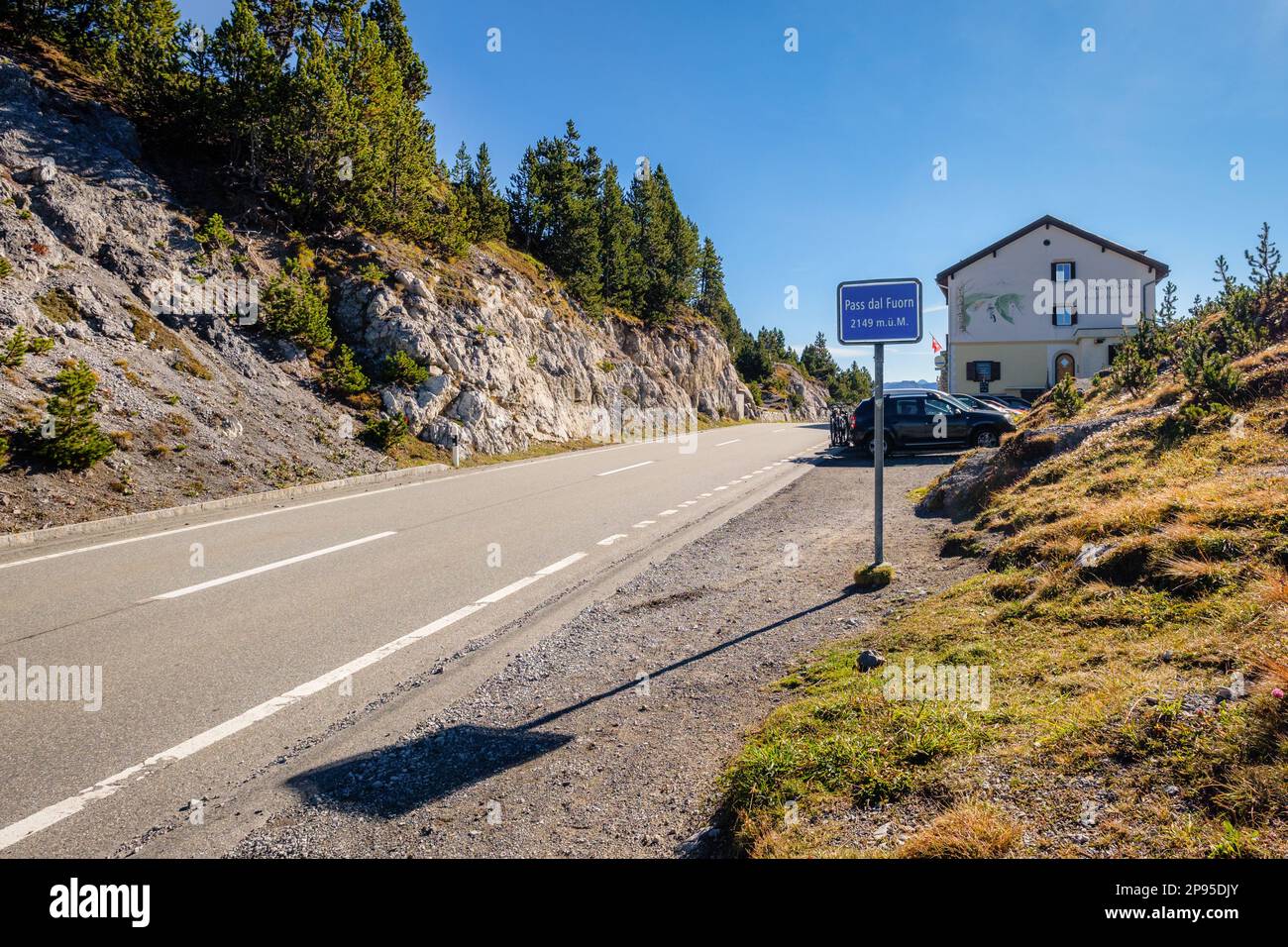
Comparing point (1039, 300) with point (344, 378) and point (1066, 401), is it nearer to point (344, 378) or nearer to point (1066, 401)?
point (1066, 401)

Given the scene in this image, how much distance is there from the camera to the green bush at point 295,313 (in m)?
20.7

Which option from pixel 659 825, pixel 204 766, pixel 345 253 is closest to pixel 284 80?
pixel 345 253

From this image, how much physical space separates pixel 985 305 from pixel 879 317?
42.1 m

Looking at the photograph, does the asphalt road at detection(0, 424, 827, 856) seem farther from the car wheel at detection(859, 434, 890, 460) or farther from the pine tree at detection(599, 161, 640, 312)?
the pine tree at detection(599, 161, 640, 312)

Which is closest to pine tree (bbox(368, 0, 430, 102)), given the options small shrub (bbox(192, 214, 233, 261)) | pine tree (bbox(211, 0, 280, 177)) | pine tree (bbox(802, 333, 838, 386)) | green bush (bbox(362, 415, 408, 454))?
pine tree (bbox(211, 0, 280, 177))

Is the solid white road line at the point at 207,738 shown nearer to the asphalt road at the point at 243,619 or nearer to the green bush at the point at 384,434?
the asphalt road at the point at 243,619

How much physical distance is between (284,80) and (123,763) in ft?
84.9

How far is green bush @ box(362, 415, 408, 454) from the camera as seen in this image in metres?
19.7

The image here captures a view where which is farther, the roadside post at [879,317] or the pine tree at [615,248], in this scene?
the pine tree at [615,248]

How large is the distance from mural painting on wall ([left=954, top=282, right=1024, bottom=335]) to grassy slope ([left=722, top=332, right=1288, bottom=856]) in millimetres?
41988

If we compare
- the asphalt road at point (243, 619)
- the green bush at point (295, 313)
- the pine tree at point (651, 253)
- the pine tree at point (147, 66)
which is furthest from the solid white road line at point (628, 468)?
the pine tree at point (651, 253)

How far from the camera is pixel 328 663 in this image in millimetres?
5125

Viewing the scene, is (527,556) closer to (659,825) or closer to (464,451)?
(659,825)

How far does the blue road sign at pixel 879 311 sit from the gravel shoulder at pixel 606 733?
2.36m
